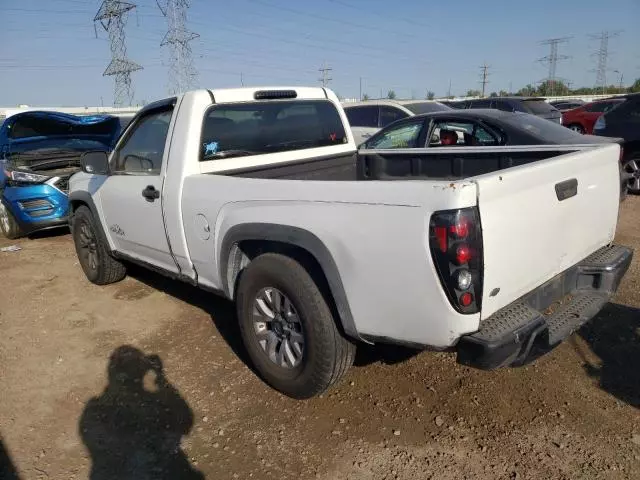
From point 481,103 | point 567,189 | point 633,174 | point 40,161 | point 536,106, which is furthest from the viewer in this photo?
point 481,103

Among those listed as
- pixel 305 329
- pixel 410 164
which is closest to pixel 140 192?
pixel 305 329

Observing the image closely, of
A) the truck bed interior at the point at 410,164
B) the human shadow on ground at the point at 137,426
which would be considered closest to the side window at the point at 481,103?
the truck bed interior at the point at 410,164

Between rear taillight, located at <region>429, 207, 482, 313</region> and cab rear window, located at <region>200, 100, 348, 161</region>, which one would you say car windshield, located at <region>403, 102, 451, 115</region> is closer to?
cab rear window, located at <region>200, 100, 348, 161</region>

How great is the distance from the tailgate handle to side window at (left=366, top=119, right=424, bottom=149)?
4.62 metres

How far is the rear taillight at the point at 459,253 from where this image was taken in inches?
81.0

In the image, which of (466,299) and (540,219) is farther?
(540,219)

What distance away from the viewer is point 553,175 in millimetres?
2502

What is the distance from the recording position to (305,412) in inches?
117

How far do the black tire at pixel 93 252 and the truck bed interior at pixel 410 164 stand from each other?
7.02ft

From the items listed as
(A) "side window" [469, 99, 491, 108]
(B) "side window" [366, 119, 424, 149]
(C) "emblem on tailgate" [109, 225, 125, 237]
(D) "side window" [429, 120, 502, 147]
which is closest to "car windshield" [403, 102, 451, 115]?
(A) "side window" [469, 99, 491, 108]

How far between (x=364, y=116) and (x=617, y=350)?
832cm

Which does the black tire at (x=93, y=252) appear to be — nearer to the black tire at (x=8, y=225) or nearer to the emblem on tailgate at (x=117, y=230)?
the emblem on tailgate at (x=117, y=230)

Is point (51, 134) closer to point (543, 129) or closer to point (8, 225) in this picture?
point (8, 225)

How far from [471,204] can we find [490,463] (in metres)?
1.35
